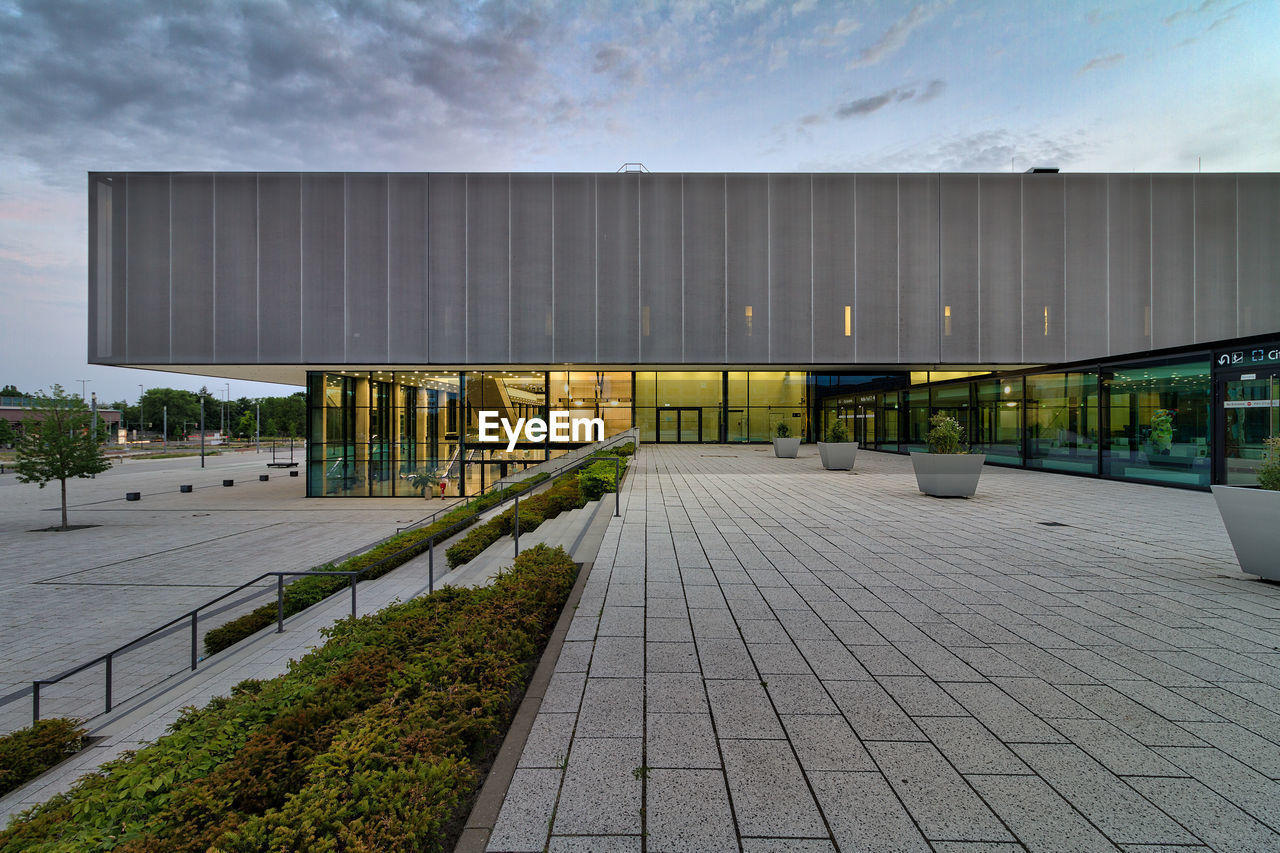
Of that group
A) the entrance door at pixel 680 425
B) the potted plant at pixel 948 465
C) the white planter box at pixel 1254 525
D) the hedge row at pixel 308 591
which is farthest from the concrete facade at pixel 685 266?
the white planter box at pixel 1254 525

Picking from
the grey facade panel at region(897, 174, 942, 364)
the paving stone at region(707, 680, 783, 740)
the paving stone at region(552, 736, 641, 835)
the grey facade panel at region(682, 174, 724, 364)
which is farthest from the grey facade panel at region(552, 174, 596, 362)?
the paving stone at region(552, 736, 641, 835)

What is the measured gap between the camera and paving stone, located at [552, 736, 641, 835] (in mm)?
2582

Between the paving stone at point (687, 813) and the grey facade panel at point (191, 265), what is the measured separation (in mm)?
32592

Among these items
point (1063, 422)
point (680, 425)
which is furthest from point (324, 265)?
point (1063, 422)

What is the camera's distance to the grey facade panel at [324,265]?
1059 inches

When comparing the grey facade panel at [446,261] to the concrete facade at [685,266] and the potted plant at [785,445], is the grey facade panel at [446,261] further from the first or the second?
the potted plant at [785,445]

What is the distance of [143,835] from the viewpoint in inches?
90.4

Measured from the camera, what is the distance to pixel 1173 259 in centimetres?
2686

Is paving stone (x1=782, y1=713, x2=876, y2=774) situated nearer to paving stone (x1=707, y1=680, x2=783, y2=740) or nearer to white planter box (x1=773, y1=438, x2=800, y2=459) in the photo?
paving stone (x1=707, y1=680, x2=783, y2=740)

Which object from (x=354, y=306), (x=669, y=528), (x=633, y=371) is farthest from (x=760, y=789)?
(x=633, y=371)

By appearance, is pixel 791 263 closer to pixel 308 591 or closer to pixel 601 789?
pixel 308 591

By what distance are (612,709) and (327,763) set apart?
1720 millimetres

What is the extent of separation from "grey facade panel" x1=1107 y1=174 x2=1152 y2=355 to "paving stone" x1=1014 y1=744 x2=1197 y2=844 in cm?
3200

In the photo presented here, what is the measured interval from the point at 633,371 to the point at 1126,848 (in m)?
35.5
